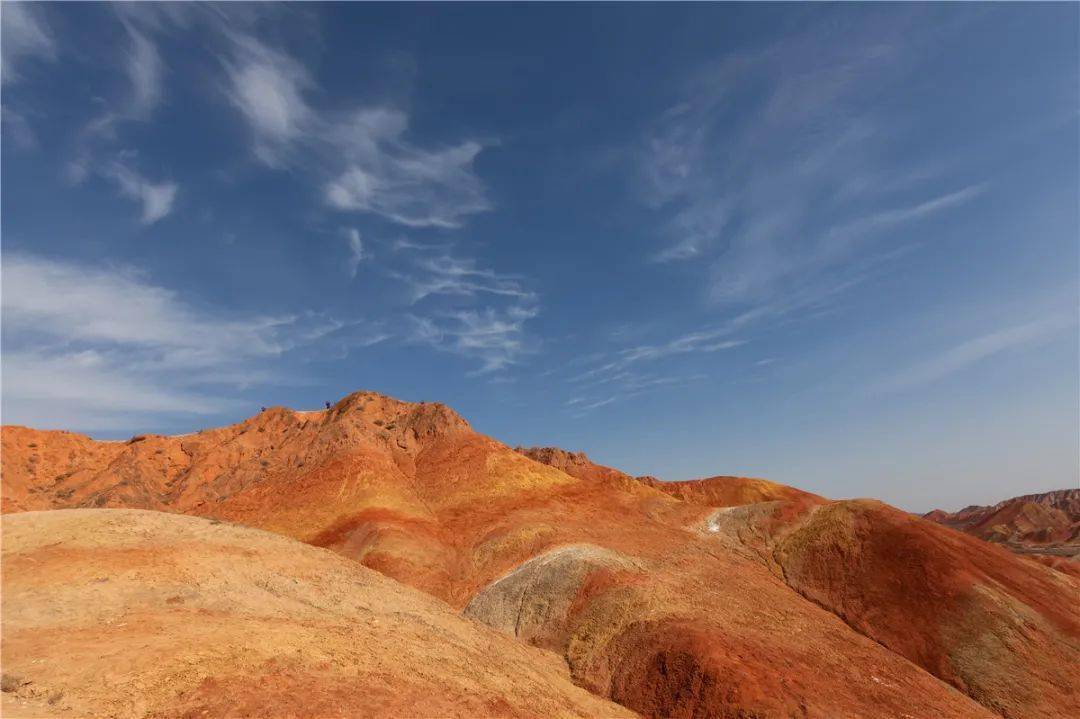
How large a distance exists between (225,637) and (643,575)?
25.8m

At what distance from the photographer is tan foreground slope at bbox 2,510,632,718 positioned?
13484 mm

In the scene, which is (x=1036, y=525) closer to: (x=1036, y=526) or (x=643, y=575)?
(x=1036, y=526)

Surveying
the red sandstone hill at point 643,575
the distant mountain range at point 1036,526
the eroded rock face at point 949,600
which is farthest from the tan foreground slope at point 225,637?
the distant mountain range at point 1036,526

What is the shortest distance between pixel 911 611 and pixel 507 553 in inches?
1108

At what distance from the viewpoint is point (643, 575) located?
1394 inches

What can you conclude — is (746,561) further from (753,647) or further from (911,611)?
(753,647)

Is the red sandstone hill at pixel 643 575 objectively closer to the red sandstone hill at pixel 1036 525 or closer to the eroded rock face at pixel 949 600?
the eroded rock face at pixel 949 600

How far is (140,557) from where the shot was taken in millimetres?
22156

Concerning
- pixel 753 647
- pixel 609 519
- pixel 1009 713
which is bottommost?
pixel 1009 713

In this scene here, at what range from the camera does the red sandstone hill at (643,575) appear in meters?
24.3

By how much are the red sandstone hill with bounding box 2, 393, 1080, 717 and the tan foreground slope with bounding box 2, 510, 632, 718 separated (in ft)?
1.30

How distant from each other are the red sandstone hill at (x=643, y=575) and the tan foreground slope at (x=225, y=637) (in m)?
0.40

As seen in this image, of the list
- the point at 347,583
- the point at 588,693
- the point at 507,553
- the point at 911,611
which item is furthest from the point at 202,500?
the point at 911,611

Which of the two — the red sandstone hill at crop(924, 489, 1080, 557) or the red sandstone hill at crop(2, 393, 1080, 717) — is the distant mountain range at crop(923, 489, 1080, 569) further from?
the red sandstone hill at crop(2, 393, 1080, 717)
